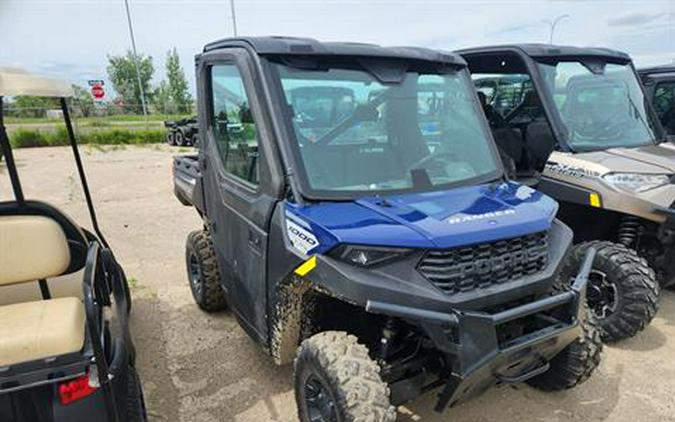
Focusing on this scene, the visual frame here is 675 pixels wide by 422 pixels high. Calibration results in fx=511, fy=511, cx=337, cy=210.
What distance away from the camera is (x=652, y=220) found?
3.87 metres

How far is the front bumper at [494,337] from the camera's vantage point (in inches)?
86.3

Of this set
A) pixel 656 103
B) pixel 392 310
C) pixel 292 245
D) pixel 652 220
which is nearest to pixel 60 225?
pixel 292 245

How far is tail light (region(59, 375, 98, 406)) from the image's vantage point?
2199 mm

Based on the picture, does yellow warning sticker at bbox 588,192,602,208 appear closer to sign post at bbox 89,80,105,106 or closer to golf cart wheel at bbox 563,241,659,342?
golf cart wheel at bbox 563,241,659,342

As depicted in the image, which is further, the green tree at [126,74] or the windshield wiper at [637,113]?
the green tree at [126,74]

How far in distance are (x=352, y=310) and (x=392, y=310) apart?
2.00ft

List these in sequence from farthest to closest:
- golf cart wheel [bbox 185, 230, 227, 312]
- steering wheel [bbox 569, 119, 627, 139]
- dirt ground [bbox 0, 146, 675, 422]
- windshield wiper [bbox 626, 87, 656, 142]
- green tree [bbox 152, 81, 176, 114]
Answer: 1. green tree [bbox 152, 81, 176, 114]
2. windshield wiper [bbox 626, 87, 656, 142]
3. steering wheel [bbox 569, 119, 627, 139]
4. golf cart wheel [bbox 185, 230, 227, 312]
5. dirt ground [bbox 0, 146, 675, 422]

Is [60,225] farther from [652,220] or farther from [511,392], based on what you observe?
[652,220]

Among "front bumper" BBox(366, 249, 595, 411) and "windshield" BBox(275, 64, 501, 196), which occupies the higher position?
"windshield" BBox(275, 64, 501, 196)

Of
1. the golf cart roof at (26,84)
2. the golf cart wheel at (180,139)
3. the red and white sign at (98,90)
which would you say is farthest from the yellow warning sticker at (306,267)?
the red and white sign at (98,90)

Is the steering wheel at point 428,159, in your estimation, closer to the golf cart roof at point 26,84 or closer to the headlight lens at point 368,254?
the headlight lens at point 368,254

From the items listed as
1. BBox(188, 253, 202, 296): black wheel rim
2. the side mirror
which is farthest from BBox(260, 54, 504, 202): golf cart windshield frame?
BBox(188, 253, 202, 296): black wheel rim

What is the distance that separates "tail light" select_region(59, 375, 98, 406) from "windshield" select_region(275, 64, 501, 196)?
53.1 inches

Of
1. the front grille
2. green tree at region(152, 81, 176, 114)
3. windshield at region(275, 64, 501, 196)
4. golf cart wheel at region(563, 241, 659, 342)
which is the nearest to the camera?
the front grille
